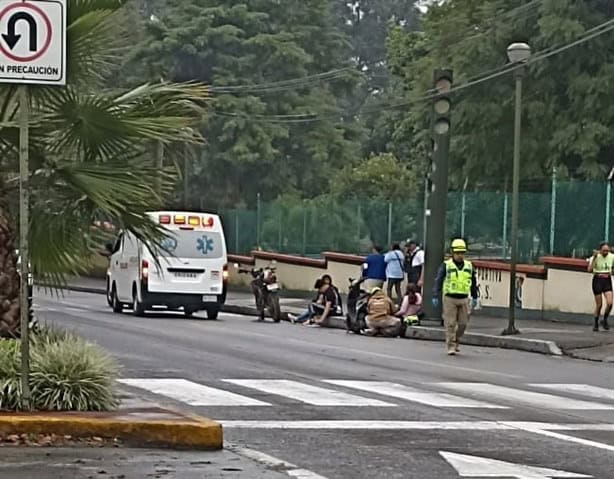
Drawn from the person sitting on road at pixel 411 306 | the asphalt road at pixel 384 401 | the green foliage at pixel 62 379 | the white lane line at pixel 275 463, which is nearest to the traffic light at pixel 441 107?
the person sitting on road at pixel 411 306

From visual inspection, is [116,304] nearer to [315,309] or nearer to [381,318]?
[315,309]

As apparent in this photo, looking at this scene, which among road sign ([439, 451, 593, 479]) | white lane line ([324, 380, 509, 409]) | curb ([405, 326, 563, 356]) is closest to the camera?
road sign ([439, 451, 593, 479])

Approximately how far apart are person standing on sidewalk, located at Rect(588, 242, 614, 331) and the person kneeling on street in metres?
3.73

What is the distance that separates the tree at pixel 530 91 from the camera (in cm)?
3550

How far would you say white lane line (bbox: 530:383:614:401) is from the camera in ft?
A: 49.8

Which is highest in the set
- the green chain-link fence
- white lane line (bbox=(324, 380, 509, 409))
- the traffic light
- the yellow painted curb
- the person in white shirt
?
the traffic light

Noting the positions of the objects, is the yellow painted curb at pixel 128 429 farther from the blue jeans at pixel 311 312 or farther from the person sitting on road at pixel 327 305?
the blue jeans at pixel 311 312

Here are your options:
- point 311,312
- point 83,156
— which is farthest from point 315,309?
point 83,156

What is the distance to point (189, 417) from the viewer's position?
404 inches

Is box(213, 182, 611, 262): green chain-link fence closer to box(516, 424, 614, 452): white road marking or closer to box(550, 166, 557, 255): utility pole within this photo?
box(550, 166, 557, 255): utility pole

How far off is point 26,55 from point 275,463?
3.41 metres

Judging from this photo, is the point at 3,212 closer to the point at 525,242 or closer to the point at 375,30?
the point at 525,242

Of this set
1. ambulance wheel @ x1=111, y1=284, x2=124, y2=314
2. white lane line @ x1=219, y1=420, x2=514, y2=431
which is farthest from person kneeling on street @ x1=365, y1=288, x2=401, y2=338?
white lane line @ x1=219, y1=420, x2=514, y2=431

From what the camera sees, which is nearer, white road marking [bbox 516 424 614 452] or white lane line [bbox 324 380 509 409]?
white road marking [bbox 516 424 614 452]
